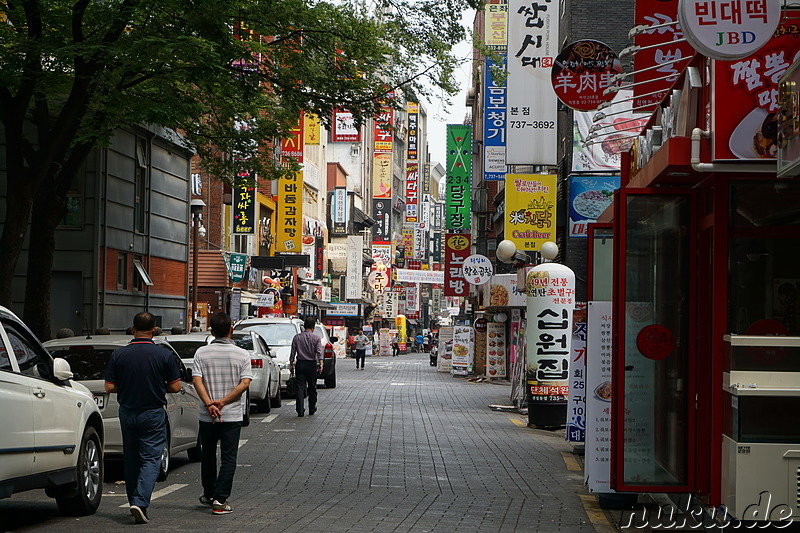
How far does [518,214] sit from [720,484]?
1990cm

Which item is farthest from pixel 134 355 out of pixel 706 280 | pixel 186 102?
pixel 186 102

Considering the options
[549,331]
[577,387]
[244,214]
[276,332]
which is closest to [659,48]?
[577,387]

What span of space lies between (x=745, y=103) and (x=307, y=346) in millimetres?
14280

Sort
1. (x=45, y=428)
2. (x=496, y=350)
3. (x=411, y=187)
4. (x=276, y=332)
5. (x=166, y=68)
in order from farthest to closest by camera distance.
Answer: (x=411, y=187), (x=496, y=350), (x=276, y=332), (x=166, y=68), (x=45, y=428)

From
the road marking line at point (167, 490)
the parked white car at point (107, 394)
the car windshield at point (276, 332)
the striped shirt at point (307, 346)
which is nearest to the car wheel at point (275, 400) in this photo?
the car windshield at point (276, 332)

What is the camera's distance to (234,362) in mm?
10508

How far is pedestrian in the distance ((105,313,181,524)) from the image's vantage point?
987cm

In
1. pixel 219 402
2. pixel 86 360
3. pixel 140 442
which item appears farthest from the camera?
pixel 86 360

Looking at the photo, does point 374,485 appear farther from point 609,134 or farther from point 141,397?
point 609,134

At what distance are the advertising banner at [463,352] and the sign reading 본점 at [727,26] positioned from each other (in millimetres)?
37864

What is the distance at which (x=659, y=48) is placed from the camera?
431 inches

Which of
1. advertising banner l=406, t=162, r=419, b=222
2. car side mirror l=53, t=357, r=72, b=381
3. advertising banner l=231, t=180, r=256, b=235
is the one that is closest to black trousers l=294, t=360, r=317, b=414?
car side mirror l=53, t=357, r=72, b=381

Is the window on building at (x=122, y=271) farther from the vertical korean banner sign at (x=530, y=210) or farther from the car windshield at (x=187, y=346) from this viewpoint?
the car windshield at (x=187, y=346)

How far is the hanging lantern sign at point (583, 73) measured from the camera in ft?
53.0
